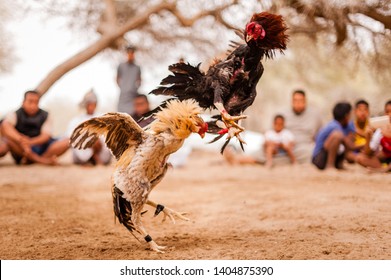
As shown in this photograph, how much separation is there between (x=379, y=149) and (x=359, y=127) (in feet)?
4.03

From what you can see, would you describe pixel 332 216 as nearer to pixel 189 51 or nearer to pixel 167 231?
pixel 167 231

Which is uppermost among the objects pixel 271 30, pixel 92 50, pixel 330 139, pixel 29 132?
pixel 92 50

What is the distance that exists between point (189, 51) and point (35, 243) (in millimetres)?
7062

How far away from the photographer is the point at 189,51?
9.87 meters

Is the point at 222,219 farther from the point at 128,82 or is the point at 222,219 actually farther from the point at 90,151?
the point at 128,82

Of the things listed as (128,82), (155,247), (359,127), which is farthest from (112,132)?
(128,82)

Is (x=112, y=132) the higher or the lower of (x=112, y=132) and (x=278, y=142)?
the higher

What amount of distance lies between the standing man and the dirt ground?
7.11ft

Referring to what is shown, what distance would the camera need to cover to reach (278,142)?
7.43 m

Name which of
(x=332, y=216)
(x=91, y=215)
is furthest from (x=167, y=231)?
(x=332, y=216)

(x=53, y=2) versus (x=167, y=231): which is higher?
(x=53, y=2)

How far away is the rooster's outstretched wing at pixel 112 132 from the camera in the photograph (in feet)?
9.58

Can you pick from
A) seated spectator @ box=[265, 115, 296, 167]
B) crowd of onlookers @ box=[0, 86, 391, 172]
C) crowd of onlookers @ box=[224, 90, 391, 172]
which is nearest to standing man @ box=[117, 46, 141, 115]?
crowd of onlookers @ box=[0, 86, 391, 172]

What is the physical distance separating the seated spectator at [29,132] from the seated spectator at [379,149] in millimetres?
4599
